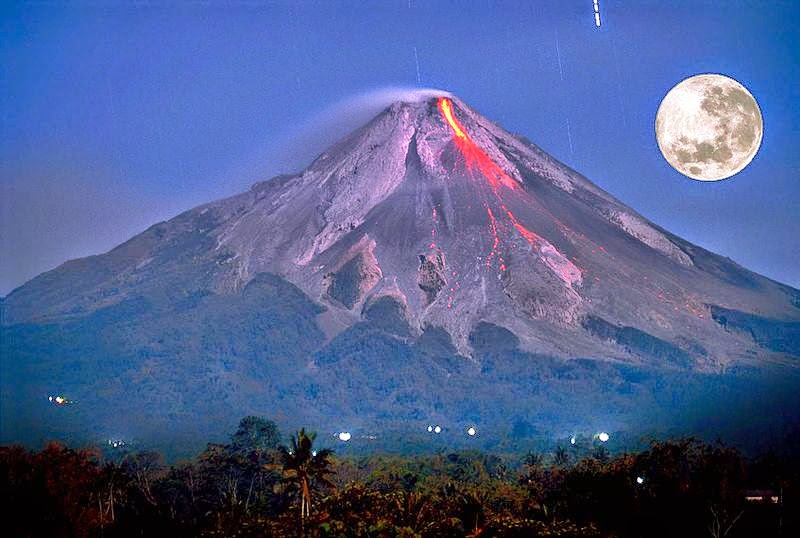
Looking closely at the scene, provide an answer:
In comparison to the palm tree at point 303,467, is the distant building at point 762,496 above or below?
below

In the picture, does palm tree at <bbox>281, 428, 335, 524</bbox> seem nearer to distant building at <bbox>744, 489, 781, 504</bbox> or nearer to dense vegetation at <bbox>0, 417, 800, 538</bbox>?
dense vegetation at <bbox>0, 417, 800, 538</bbox>

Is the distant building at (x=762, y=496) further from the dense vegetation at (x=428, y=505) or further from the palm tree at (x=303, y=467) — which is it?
the palm tree at (x=303, y=467)

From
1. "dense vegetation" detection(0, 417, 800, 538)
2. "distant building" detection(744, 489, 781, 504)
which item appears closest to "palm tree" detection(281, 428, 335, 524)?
"dense vegetation" detection(0, 417, 800, 538)

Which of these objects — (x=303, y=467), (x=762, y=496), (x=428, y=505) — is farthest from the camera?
(x=762, y=496)

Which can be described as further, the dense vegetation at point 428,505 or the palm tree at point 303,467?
the palm tree at point 303,467

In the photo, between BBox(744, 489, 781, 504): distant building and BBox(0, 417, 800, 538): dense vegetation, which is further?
BBox(744, 489, 781, 504): distant building

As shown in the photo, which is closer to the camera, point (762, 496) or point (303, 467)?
point (303, 467)

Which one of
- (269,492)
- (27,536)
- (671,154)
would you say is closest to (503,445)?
(269,492)

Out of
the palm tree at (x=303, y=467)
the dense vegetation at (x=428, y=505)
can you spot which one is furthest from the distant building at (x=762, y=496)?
the palm tree at (x=303, y=467)

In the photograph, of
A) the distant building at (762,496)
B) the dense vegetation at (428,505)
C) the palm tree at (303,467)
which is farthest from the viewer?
the distant building at (762,496)

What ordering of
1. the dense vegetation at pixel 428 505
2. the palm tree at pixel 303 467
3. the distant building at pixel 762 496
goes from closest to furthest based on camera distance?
the dense vegetation at pixel 428 505
the palm tree at pixel 303 467
the distant building at pixel 762 496

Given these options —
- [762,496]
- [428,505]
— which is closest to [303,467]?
[428,505]

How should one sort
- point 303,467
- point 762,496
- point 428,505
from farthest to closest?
point 762,496 → point 428,505 → point 303,467

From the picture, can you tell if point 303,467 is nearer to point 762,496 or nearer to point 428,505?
point 428,505
